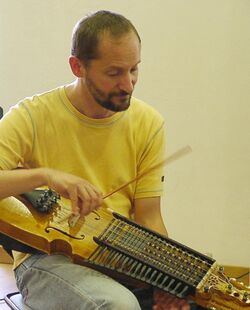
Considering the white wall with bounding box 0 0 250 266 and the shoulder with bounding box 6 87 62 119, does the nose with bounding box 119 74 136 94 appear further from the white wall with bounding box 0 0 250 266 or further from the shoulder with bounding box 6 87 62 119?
the white wall with bounding box 0 0 250 266

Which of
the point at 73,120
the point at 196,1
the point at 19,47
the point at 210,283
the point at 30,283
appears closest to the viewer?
the point at 210,283

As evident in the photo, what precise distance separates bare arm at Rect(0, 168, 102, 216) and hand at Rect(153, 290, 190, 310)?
9.7 inches

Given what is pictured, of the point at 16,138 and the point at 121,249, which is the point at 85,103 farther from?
the point at 121,249

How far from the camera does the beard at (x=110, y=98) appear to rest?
1240 mm

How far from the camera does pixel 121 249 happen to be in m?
1.10

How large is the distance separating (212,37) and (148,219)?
100 cm

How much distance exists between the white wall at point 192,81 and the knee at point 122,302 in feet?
3.85

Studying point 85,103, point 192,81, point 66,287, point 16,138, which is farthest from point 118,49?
point 192,81

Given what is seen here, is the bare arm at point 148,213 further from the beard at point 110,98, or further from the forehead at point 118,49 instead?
the forehead at point 118,49

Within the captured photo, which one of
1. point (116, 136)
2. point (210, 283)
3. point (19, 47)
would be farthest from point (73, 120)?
point (19, 47)

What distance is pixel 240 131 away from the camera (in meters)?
2.08

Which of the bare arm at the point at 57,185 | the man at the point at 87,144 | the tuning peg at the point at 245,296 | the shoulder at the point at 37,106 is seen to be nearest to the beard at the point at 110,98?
the man at the point at 87,144

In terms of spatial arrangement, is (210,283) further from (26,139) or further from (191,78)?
(191,78)

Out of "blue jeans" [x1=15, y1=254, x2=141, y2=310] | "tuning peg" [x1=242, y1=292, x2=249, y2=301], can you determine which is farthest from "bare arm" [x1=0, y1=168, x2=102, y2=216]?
"tuning peg" [x1=242, y1=292, x2=249, y2=301]
